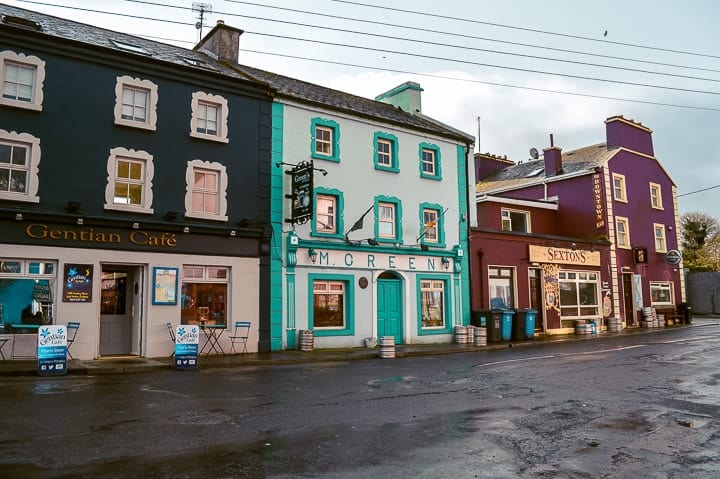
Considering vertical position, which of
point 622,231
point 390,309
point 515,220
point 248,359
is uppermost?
point 515,220

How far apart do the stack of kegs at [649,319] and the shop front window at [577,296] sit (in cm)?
386


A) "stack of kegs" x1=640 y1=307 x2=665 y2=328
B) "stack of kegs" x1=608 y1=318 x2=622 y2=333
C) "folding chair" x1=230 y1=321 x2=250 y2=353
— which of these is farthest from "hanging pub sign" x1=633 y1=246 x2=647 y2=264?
"folding chair" x1=230 y1=321 x2=250 y2=353

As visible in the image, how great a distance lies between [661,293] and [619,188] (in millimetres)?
6990

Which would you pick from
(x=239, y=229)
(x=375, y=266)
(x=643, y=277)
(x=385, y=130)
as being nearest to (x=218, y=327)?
(x=239, y=229)

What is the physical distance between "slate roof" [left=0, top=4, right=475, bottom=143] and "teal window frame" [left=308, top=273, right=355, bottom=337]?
6.28 m

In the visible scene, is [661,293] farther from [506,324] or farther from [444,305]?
[444,305]

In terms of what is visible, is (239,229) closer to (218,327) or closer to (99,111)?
(218,327)

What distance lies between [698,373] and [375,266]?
38.1 feet

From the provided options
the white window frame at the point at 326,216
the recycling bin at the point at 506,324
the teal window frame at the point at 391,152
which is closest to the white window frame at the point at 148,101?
the white window frame at the point at 326,216

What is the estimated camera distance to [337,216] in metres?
21.0

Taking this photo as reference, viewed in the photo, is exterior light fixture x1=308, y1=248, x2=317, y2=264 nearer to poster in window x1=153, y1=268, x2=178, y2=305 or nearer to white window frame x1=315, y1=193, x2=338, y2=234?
white window frame x1=315, y1=193, x2=338, y2=234

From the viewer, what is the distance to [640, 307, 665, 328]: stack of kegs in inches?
1231

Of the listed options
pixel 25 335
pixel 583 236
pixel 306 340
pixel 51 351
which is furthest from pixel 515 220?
pixel 51 351

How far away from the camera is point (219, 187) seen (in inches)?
729
